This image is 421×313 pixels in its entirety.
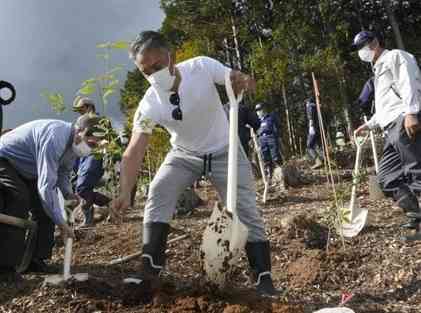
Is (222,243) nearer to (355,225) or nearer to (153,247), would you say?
(153,247)

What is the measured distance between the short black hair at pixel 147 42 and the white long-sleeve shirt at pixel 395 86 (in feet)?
5.69

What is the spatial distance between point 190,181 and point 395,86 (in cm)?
171

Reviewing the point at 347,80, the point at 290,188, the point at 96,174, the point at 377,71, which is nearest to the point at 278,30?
the point at 347,80

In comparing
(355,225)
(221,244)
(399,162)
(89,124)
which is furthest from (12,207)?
(399,162)

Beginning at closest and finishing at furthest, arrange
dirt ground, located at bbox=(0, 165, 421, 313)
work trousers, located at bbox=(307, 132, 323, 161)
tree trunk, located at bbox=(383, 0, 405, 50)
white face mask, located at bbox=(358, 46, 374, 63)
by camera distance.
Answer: dirt ground, located at bbox=(0, 165, 421, 313), white face mask, located at bbox=(358, 46, 374, 63), work trousers, located at bbox=(307, 132, 323, 161), tree trunk, located at bbox=(383, 0, 405, 50)

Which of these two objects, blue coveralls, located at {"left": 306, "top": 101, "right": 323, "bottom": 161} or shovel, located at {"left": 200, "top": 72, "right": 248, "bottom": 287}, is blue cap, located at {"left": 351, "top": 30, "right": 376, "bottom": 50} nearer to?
shovel, located at {"left": 200, "top": 72, "right": 248, "bottom": 287}

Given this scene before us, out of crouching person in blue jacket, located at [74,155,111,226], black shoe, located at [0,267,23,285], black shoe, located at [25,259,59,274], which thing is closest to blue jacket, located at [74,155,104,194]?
crouching person in blue jacket, located at [74,155,111,226]

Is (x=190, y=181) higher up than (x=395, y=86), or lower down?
lower down

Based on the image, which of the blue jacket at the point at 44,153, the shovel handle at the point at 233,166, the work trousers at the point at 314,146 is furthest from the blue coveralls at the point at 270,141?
the shovel handle at the point at 233,166

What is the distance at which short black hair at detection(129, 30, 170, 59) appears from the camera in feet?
8.44

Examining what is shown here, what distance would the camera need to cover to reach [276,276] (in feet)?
11.1

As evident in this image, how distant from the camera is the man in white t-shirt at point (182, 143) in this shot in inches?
104

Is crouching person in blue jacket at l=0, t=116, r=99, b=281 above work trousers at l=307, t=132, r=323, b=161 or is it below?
below

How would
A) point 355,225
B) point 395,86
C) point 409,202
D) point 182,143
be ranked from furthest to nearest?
1. point 355,225
2. point 409,202
3. point 395,86
4. point 182,143
